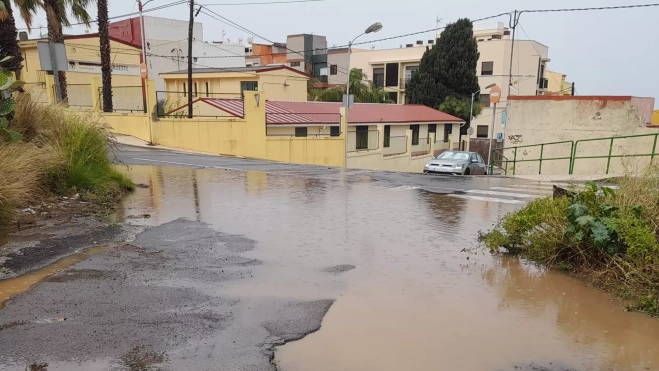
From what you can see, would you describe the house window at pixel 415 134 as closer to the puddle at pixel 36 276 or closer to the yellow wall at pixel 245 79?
the yellow wall at pixel 245 79

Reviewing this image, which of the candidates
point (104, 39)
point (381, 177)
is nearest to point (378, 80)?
point (104, 39)

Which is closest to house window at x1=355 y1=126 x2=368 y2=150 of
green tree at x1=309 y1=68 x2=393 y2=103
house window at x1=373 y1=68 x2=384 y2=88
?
green tree at x1=309 y1=68 x2=393 y2=103

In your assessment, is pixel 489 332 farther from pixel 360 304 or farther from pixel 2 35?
pixel 2 35

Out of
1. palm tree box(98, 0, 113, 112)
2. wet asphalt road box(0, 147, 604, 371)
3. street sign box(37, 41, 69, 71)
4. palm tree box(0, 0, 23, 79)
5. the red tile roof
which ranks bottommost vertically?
wet asphalt road box(0, 147, 604, 371)

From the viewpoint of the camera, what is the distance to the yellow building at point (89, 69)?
87.2ft

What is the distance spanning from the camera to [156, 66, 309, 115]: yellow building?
34.5m

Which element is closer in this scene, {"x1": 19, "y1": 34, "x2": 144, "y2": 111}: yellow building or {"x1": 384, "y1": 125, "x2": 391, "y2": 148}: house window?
{"x1": 19, "y1": 34, "x2": 144, "y2": 111}: yellow building

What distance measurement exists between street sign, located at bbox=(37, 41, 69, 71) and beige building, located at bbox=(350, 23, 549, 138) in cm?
4016

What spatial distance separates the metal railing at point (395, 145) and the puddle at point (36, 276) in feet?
81.2

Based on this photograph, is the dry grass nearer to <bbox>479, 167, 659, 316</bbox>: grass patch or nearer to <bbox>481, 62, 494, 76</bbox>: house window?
<bbox>479, 167, 659, 316</bbox>: grass patch

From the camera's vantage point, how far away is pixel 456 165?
731 inches

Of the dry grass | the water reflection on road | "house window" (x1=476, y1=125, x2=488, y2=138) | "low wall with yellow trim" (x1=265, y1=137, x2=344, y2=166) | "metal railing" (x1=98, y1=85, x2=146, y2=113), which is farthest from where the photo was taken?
"house window" (x1=476, y1=125, x2=488, y2=138)

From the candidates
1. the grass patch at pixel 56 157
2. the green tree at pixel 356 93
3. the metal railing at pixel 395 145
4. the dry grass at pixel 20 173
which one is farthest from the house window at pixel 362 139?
the dry grass at pixel 20 173

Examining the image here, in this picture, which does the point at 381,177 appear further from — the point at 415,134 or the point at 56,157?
the point at 415,134
